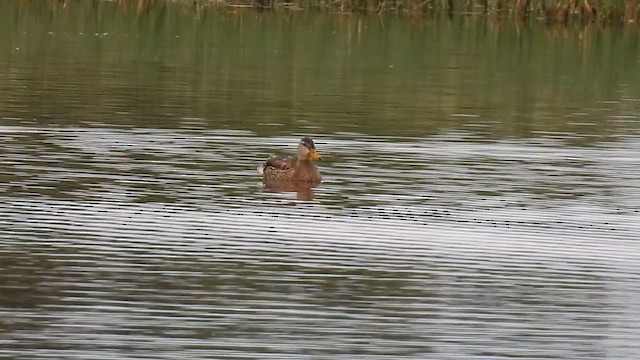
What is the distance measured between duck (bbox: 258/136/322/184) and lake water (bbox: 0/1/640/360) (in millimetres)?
174

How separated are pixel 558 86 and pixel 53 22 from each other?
12.8 m

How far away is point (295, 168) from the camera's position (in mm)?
18828

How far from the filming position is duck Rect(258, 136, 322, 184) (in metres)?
18.7

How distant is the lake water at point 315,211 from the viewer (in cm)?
1168

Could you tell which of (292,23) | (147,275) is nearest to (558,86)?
(292,23)

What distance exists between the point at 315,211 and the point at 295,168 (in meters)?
2.26

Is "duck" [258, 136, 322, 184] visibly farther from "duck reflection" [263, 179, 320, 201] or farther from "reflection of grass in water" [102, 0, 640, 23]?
"reflection of grass in water" [102, 0, 640, 23]

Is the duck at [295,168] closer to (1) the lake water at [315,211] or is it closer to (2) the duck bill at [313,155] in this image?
(2) the duck bill at [313,155]

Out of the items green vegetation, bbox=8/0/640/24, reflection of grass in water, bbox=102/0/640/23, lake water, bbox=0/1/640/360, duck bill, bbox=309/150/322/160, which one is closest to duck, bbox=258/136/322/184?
duck bill, bbox=309/150/322/160

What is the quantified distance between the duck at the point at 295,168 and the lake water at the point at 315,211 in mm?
174

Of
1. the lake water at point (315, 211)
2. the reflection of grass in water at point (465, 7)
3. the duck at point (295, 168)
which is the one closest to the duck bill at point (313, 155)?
the duck at point (295, 168)

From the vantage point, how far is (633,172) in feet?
65.3

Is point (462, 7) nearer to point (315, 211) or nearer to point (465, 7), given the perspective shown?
point (465, 7)

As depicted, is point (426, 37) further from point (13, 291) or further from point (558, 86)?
point (13, 291)
